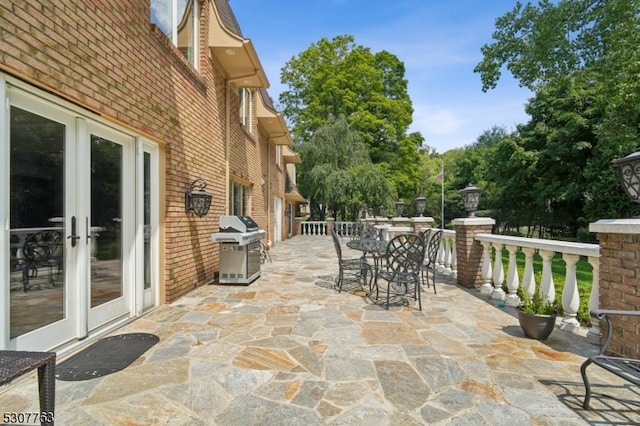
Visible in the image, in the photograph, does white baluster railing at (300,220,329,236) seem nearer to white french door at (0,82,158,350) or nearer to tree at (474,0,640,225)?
tree at (474,0,640,225)

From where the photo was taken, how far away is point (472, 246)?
542 centimetres

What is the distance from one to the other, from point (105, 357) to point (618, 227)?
4563 millimetres

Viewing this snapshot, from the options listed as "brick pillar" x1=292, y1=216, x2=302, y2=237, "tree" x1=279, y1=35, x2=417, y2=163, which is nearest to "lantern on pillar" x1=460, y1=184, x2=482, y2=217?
"brick pillar" x1=292, y1=216, x2=302, y2=237

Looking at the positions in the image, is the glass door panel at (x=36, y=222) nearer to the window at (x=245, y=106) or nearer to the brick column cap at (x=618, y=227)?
the brick column cap at (x=618, y=227)

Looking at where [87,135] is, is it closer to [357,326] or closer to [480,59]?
[357,326]

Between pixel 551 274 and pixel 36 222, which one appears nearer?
pixel 36 222

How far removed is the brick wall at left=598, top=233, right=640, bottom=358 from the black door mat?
13.7 ft

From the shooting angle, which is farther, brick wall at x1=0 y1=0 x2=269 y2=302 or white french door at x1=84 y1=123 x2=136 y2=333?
white french door at x1=84 y1=123 x2=136 y2=333

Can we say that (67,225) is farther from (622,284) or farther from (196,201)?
(622,284)

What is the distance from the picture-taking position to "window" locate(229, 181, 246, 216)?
316 inches

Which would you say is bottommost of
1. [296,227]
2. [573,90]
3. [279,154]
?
[296,227]

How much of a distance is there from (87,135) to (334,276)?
4.85 metres

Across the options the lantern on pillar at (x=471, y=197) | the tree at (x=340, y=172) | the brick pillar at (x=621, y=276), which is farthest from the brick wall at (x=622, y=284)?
the tree at (x=340, y=172)

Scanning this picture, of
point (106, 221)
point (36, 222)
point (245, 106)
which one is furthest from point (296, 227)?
point (36, 222)
